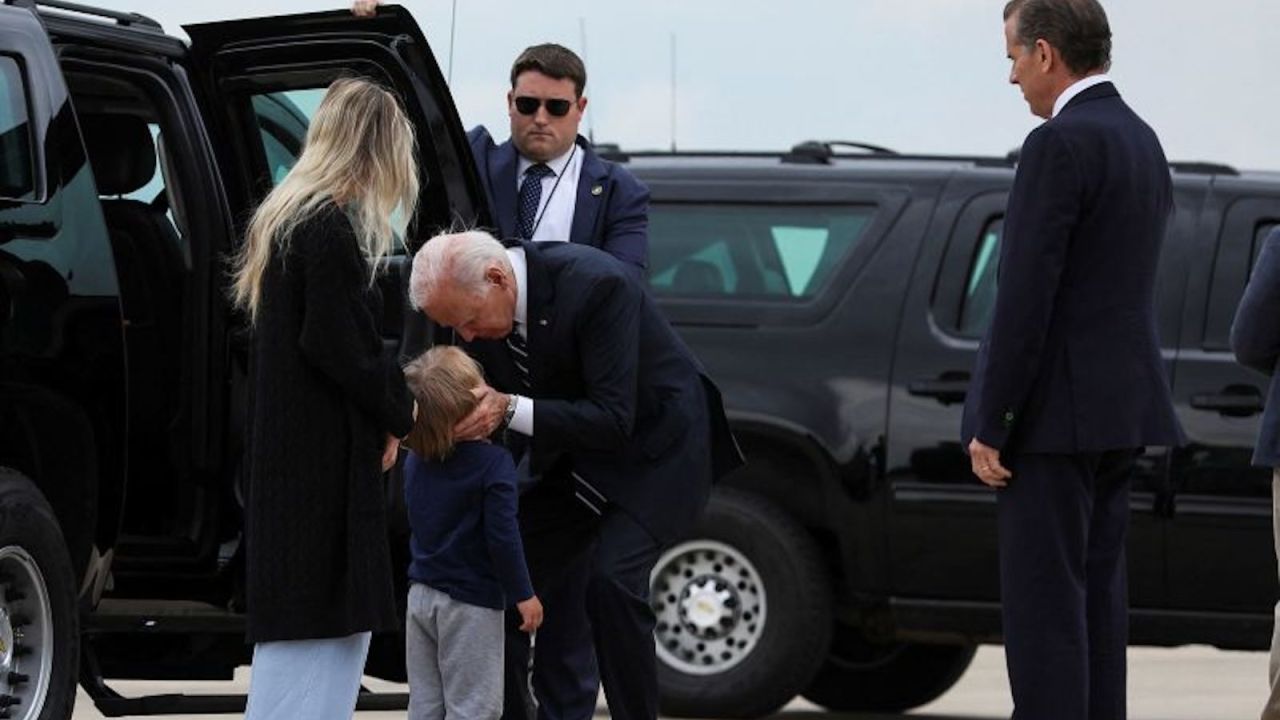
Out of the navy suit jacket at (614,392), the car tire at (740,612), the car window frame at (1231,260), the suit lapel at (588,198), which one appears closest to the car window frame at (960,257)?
the car window frame at (1231,260)

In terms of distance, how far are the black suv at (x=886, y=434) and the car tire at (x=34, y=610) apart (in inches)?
127

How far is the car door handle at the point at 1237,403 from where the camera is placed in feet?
33.6

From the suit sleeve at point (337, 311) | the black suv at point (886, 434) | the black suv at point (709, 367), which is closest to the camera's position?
the suit sleeve at point (337, 311)

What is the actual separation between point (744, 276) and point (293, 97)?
8.79ft

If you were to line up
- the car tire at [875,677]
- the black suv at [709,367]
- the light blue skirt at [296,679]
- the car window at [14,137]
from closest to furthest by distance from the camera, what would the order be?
1. the light blue skirt at [296,679]
2. the car window at [14,137]
3. the black suv at [709,367]
4. the car tire at [875,677]

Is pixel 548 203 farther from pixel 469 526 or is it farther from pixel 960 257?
pixel 960 257

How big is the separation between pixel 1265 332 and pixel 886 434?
2.20 metres

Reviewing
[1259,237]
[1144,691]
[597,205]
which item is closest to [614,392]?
[597,205]

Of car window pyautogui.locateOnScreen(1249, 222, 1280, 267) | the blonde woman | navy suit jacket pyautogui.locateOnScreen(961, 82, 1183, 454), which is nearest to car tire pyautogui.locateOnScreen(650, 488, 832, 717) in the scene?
car window pyautogui.locateOnScreen(1249, 222, 1280, 267)

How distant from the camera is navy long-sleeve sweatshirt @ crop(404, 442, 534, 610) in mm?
7504

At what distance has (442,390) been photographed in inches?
293

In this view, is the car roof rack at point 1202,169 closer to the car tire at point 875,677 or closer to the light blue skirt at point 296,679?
the car tire at point 875,677

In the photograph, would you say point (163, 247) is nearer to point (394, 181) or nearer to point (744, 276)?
point (394, 181)

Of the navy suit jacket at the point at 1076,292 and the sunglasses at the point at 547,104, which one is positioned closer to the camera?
the navy suit jacket at the point at 1076,292
